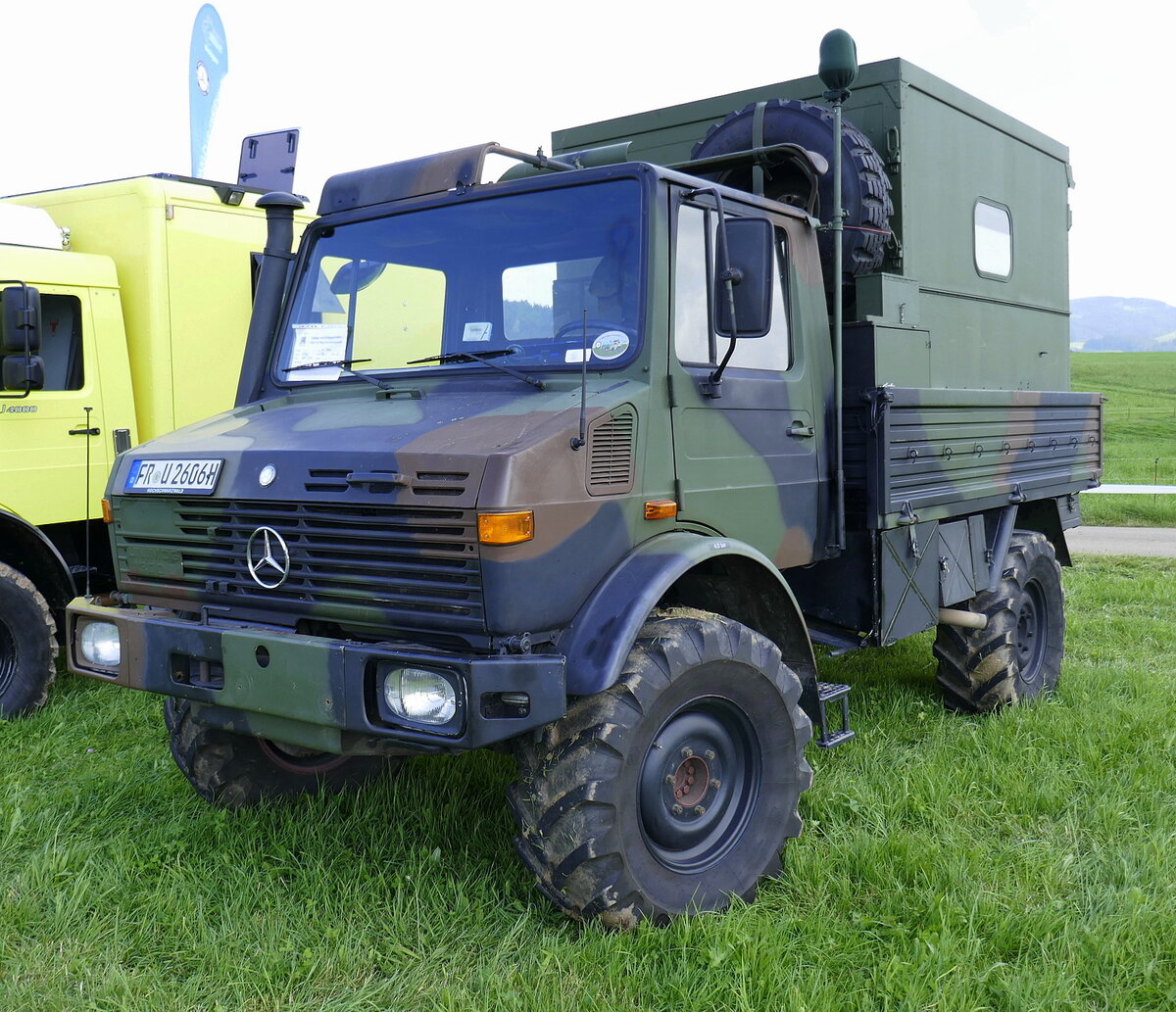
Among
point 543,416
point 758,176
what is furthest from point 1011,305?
point 543,416

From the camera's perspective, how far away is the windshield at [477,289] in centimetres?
356

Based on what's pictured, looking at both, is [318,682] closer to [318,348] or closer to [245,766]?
[245,766]

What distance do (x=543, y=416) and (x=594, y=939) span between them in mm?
1513

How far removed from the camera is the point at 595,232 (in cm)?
364

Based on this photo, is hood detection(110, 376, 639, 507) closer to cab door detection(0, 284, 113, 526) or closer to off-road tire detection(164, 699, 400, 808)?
off-road tire detection(164, 699, 400, 808)

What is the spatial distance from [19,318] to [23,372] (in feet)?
0.93

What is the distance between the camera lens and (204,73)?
10.4 m

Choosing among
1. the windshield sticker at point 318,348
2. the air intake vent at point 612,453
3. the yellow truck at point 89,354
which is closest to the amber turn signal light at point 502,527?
the air intake vent at point 612,453

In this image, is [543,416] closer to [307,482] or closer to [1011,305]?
[307,482]

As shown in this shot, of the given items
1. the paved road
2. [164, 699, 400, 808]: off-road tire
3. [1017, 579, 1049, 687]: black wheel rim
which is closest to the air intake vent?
[164, 699, 400, 808]: off-road tire

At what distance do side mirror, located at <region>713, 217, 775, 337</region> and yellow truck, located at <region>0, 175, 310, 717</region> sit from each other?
3.97 metres

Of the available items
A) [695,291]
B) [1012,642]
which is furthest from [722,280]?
[1012,642]

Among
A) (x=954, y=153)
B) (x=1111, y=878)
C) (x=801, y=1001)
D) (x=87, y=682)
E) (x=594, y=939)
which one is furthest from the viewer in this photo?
(x=87, y=682)

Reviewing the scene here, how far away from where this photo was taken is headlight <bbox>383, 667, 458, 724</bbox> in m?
2.97
